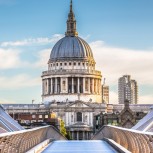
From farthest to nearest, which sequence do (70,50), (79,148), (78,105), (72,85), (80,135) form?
1. (70,50)
2. (72,85)
3. (78,105)
4. (80,135)
5. (79,148)

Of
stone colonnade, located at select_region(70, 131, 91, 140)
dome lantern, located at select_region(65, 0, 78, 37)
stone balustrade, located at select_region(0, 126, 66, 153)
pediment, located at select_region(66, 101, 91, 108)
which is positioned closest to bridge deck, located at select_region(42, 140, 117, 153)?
stone balustrade, located at select_region(0, 126, 66, 153)

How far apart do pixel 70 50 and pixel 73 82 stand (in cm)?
937

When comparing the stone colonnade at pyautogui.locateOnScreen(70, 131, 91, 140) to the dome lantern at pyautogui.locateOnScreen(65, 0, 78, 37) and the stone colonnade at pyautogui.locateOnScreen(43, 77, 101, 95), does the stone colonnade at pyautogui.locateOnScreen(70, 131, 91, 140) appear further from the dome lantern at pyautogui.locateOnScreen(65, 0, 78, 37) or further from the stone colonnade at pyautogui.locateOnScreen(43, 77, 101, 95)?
the dome lantern at pyautogui.locateOnScreen(65, 0, 78, 37)

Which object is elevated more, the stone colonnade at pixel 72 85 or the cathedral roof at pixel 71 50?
the cathedral roof at pixel 71 50

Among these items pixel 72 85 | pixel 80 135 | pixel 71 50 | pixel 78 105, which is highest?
pixel 71 50

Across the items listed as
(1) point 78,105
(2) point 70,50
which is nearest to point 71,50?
(2) point 70,50

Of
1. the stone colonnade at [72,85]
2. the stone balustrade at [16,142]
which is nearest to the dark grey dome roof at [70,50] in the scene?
the stone colonnade at [72,85]

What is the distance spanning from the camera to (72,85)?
17150cm

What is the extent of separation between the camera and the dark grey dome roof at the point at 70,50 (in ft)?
578

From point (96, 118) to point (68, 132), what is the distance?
289 inches

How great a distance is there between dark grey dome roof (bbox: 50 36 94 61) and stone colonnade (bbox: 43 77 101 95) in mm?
5900

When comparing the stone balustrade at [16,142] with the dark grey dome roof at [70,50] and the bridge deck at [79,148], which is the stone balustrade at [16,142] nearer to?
the bridge deck at [79,148]

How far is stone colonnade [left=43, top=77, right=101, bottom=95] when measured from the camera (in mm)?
171000

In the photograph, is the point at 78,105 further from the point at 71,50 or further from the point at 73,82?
the point at 71,50
